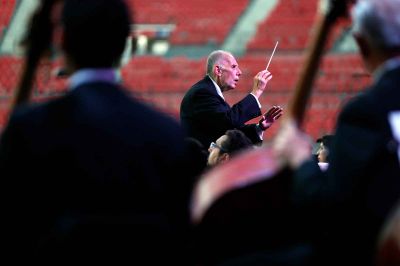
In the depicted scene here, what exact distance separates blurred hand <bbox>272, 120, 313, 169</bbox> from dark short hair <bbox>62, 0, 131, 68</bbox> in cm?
40

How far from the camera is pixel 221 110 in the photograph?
604cm

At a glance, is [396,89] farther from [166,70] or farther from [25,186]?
[166,70]

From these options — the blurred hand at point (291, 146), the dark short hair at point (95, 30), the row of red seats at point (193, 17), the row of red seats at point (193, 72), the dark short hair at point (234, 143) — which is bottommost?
the row of red seats at point (193, 72)

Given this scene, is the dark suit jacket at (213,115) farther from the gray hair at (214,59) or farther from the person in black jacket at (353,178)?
the person in black jacket at (353,178)

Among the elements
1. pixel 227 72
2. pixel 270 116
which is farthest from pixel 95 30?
pixel 227 72

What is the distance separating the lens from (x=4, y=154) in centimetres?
222

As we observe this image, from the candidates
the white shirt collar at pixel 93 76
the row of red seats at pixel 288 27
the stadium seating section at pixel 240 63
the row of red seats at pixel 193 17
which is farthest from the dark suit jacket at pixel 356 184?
the row of red seats at pixel 193 17

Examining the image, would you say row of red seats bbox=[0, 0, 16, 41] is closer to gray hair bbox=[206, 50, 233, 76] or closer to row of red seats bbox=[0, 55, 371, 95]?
row of red seats bbox=[0, 55, 371, 95]

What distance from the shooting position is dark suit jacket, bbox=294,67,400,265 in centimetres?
235

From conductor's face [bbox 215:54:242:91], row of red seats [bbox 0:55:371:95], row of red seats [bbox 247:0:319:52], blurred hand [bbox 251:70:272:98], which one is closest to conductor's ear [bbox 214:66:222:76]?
conductor's face [bbox 215:54:242:91]

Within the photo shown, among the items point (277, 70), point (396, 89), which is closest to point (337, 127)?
point (396, 89)

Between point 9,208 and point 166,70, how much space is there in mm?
12776

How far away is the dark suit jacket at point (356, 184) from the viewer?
7.72 ft

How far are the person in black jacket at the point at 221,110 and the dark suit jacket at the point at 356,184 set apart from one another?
137 inches
